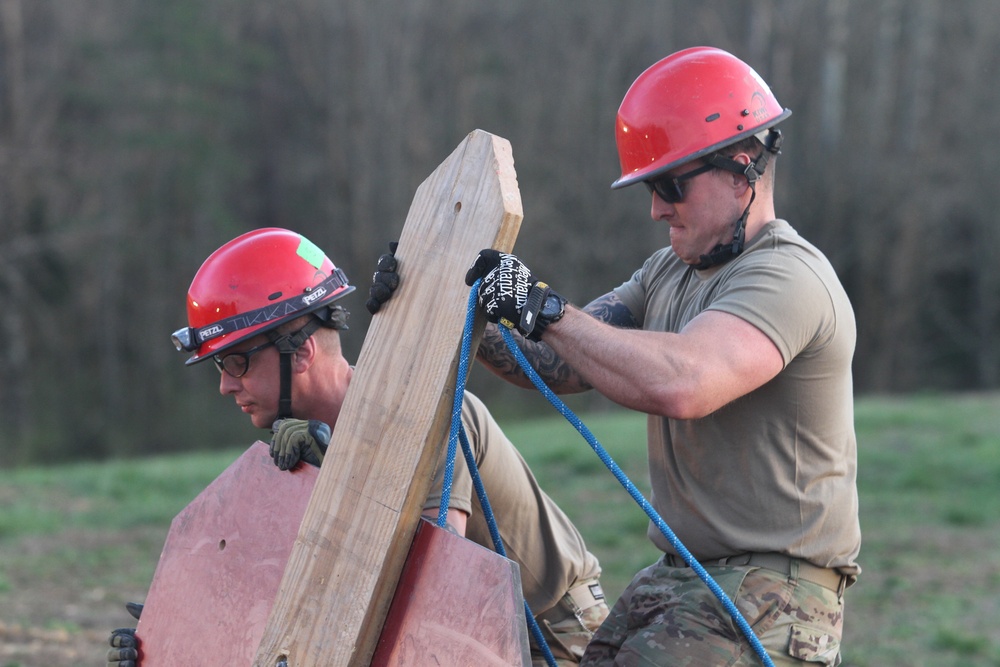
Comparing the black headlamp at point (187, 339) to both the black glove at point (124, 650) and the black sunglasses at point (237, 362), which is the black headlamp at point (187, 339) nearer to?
the black sunglasses at point (237, 362)

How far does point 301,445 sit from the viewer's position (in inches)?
114

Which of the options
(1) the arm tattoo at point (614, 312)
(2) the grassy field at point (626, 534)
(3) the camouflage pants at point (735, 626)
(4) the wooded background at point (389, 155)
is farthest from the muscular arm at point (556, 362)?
(4) the wooded background at point (389, 155)

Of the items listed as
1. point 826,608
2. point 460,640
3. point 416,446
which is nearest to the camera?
point 460,640

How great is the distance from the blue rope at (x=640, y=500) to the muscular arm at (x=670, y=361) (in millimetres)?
88

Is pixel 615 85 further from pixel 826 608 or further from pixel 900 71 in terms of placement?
pixel 826 608

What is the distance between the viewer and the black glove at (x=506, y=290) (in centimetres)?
250

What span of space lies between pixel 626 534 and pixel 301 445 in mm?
6829

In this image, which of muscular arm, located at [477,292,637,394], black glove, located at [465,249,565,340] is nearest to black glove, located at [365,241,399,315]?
black glove, located at [465,249,565,340]

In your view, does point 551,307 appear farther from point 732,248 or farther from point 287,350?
point 287,350

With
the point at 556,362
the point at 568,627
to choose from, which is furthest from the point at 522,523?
the point at 556,362

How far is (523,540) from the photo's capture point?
3719 millimetres

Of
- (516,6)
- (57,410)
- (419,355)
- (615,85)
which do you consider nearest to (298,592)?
(419,355)

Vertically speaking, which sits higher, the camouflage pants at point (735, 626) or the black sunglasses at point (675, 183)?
the black sunglasses at point (675, 183)

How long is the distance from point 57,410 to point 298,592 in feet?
92.9
